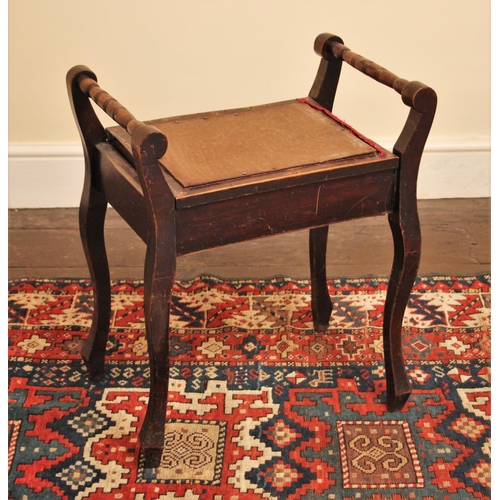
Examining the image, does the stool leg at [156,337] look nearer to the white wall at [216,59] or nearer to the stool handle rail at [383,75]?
the stool handle rail at [383,75]

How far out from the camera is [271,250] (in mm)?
2719

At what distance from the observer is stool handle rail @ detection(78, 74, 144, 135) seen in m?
1.59

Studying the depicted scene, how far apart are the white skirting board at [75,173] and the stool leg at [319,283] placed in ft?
2.83

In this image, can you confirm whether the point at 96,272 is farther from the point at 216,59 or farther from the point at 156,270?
the point at 216,59

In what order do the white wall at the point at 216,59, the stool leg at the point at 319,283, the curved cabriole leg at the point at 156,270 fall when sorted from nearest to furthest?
1. the curved cabriole leg at the point at 156,270
2. the stool leg at the point at 319,283
3. the white wall at the point at 216,59

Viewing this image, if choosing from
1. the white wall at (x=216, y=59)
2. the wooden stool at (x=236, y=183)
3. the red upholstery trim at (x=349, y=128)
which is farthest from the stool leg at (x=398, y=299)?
the white wall at (x=216, y=59)

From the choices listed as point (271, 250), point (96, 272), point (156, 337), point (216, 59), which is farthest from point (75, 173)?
point (156, 337)

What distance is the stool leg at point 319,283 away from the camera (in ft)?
7.27

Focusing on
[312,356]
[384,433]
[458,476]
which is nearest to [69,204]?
[312,356]

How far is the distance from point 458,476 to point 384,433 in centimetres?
20

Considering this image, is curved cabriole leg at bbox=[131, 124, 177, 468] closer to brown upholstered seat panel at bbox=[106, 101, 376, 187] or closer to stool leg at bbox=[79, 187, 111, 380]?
brown upholstered seat panel at bbox=[106, 101, 376, 187]

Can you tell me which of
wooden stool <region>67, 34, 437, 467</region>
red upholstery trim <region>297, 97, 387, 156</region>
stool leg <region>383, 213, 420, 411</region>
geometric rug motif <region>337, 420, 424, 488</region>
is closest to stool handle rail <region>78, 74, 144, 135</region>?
wooden stool <region>67, 34, 437, 467</region>

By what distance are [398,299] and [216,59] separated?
1223 millimetres

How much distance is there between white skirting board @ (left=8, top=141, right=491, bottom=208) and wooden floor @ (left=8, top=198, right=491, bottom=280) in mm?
56
